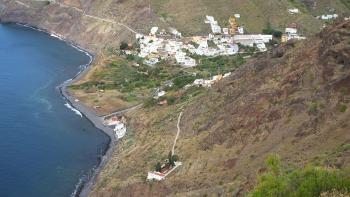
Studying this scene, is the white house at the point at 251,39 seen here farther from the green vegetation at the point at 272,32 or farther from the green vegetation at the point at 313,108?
the green vegetation at the point at 313,108

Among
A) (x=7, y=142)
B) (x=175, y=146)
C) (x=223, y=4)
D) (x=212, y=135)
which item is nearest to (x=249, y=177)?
(x=212, y=135)

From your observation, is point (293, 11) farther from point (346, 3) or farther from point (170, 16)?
point (170, 16)

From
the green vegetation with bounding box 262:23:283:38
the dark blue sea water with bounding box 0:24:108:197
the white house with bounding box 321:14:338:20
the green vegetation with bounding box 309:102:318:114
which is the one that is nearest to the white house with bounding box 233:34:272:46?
the green vegetation with bounding box 262:23:283:38

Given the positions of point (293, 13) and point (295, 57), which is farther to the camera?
point (293, 13)

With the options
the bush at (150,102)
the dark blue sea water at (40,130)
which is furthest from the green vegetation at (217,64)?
the dark blue sea water at (40,130)

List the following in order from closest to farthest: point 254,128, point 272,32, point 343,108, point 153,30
A: point 343,108 → point 254,128 → point 153,30 → point 272,32

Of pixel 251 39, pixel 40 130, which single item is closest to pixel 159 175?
pixel 40 130

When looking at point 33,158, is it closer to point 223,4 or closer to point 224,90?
point 224,90
